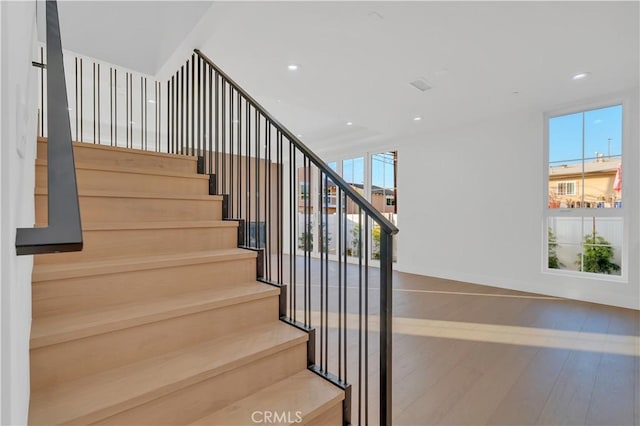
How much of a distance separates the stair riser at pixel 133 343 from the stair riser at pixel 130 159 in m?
1.40

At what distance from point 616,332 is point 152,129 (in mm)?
8192

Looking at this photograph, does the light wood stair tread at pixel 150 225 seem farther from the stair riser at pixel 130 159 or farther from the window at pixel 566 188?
the window at pixel 566 188

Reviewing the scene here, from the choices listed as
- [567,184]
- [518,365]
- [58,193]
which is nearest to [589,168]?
[567,184]

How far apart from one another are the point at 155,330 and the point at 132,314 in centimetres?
12

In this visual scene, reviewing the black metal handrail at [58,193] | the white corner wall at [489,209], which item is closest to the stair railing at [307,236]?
the black metal handrail at [58,193]

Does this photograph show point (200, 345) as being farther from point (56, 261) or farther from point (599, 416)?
point (599, 416)

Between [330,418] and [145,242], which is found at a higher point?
[145,242]

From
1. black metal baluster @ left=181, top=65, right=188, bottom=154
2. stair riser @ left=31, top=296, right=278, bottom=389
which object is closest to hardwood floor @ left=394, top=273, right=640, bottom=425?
stair riser @ left=31, top=296, right=278, bottom=389

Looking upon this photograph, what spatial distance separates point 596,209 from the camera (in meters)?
4.28

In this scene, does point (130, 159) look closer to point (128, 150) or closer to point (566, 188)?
point (128, 150)

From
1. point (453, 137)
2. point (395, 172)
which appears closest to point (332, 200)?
point (395, 172)

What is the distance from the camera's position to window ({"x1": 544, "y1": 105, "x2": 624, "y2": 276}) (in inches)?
165

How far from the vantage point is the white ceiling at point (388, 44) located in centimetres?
253

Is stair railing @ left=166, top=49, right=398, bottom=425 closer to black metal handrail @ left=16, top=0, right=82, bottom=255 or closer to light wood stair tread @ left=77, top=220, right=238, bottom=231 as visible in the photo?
light wood stair tread @ left=77, top=220, right=238, bottom=231
